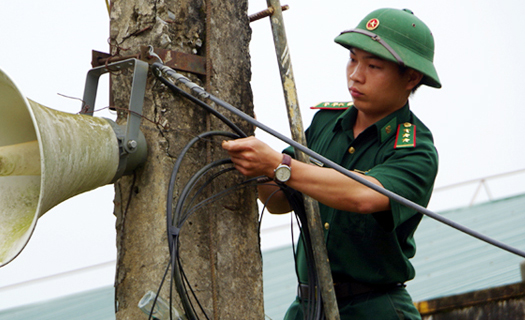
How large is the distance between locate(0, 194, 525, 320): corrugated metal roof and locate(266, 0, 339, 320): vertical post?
2740 millimetres

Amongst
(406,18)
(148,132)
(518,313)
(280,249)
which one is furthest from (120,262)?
(280,249)

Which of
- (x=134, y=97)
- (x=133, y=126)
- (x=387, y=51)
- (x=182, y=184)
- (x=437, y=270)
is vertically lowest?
(x=437, y=270)

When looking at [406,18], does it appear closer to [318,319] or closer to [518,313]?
[318,319]

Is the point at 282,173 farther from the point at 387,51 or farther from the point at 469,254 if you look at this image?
the point at 469,254

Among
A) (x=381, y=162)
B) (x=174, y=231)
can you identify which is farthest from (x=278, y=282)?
(x=174, y=231)

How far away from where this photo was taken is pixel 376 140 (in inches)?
119

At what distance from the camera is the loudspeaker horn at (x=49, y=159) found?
6.73 ft

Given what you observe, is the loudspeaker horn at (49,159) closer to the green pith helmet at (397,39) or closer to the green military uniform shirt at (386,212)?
the green military uniform shirt at (386,212)

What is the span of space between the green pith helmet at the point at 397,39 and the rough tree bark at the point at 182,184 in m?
0.60

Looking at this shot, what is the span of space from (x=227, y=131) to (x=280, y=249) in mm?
4977

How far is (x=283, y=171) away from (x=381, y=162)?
64 centimetres

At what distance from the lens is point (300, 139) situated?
279 cm

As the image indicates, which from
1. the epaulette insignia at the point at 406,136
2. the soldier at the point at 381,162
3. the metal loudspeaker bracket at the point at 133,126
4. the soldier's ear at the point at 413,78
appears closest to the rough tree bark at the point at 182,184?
the metal loudspeaker bracket at the point at 133,126

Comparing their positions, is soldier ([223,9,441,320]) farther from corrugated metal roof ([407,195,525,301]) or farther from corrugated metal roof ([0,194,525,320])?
corrugated metal roof ([407,195,525,301])
